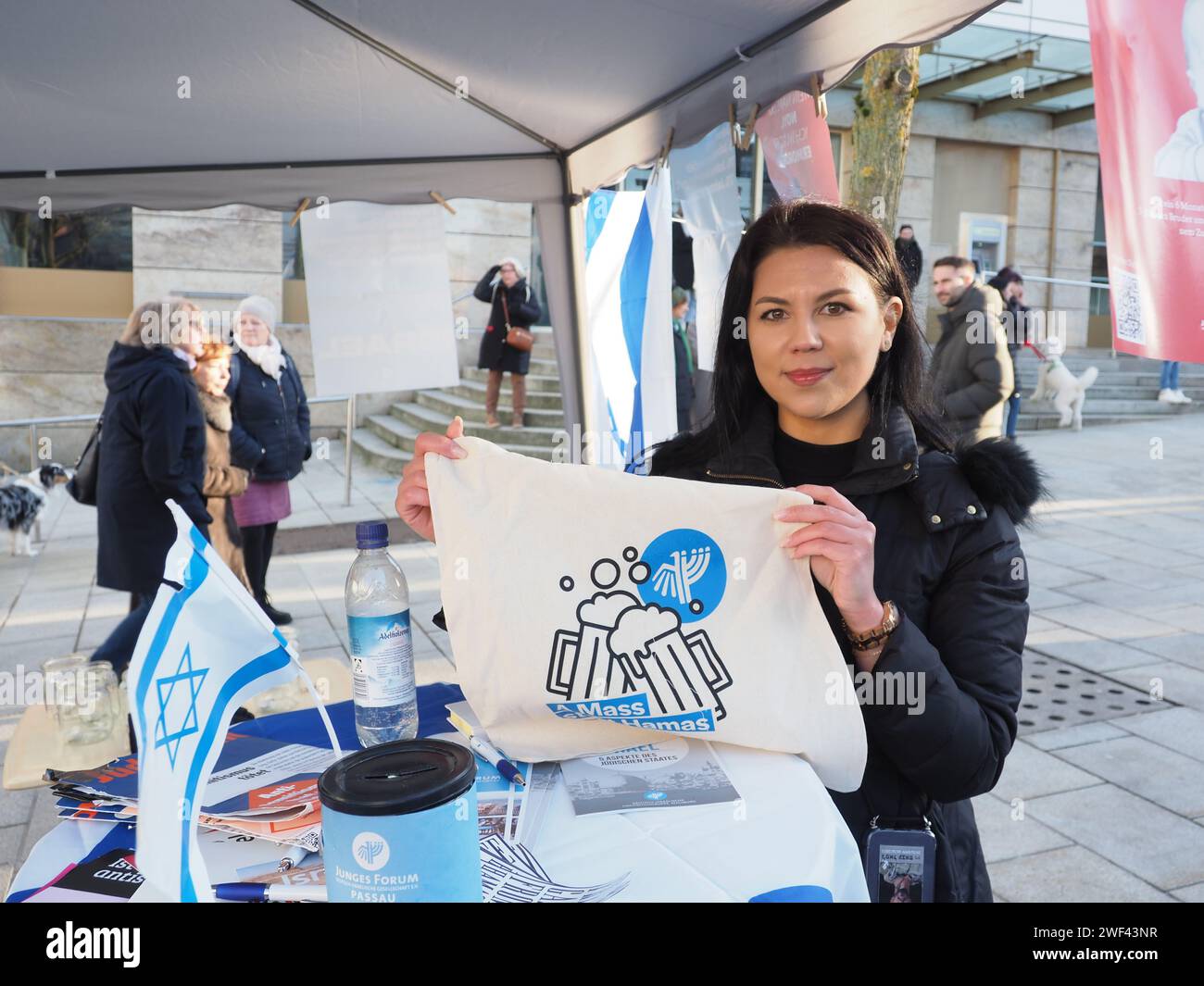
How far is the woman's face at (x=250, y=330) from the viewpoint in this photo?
563 centimetres

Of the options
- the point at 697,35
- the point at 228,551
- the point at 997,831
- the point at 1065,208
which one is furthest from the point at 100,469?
the point at 1065,208

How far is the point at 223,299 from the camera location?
1245 centimetres

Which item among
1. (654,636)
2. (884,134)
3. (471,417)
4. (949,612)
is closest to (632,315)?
(884,134)

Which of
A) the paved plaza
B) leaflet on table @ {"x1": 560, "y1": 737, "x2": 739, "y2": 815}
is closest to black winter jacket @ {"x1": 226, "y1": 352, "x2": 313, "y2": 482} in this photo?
the paved plaza

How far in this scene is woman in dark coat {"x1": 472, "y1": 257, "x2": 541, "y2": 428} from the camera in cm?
1071

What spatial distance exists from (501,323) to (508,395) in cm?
154

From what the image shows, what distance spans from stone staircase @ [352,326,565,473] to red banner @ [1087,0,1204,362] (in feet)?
26.9

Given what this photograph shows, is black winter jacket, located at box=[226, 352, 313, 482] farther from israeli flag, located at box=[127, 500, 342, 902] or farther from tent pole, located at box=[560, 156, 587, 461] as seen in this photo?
israeli flag, located at box=[127, 500, 342, 902]

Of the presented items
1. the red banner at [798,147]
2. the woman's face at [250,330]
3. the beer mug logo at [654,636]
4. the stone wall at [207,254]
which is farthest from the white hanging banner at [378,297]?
the stone wall at [207,254]

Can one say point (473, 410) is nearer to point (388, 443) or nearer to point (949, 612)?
point (388, 443)

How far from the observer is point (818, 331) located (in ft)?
5.73

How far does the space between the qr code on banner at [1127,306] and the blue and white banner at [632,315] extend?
7.69 feet

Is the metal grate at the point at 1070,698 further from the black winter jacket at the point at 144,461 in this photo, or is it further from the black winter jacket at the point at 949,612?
the black winter jacket at the point at 144,461
